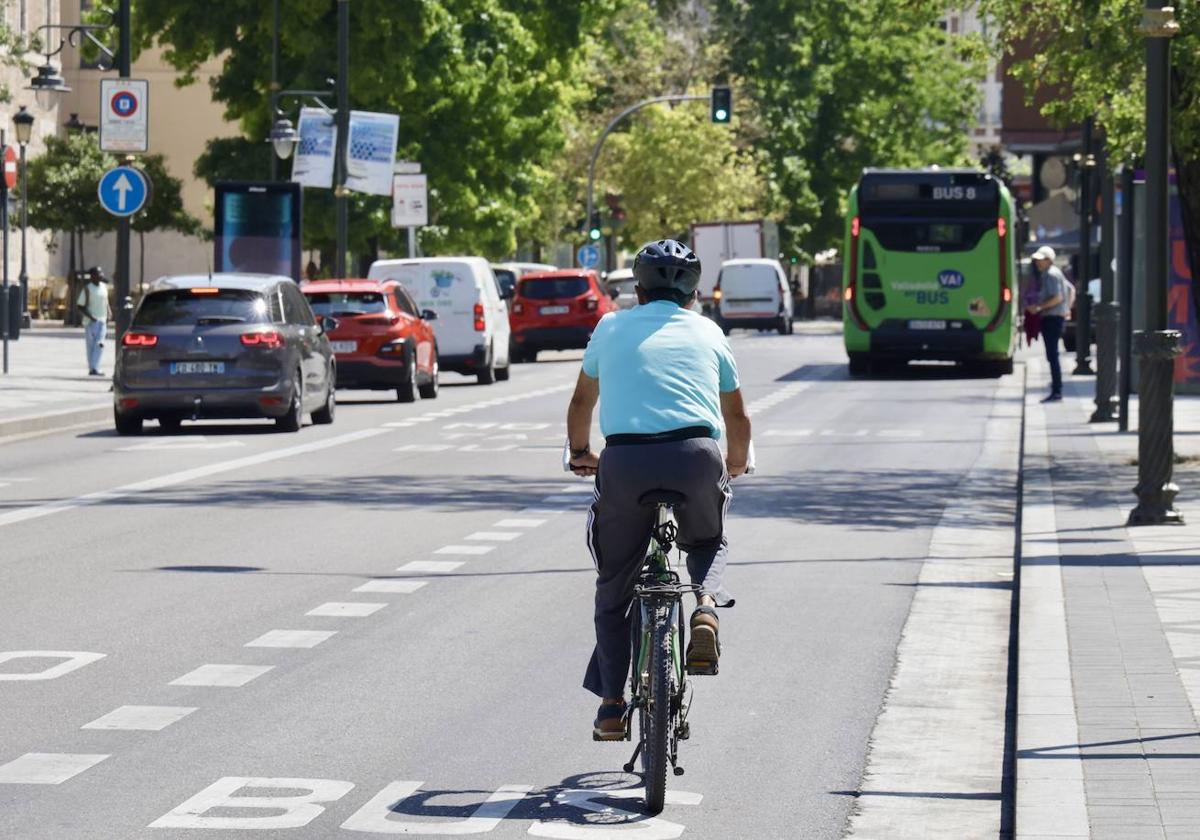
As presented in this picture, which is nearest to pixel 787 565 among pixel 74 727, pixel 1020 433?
pixel 74 727

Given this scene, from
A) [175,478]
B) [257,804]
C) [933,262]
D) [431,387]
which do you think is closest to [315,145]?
[933,262]

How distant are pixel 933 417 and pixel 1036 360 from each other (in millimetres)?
20586

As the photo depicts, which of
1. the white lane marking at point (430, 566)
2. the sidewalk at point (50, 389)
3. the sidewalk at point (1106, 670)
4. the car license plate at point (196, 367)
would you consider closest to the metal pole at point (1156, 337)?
the sidewalk at point (1106, 670)

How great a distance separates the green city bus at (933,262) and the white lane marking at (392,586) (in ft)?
92.5

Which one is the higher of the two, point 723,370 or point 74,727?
point 723,370

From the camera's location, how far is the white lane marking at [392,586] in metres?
12.9

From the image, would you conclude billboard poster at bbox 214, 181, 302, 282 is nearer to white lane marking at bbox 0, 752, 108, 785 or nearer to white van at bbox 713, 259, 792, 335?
white van at bbox 713, 259, 792, 335

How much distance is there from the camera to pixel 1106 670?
962cm

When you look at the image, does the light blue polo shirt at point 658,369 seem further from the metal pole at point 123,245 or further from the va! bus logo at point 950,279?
the va! bus logo at point 950,279

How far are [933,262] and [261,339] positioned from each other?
57.1 ft

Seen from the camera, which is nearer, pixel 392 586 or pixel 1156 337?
pixel 392 586

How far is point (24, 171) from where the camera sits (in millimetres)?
58812

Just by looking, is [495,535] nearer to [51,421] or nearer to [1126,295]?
[1126,295]

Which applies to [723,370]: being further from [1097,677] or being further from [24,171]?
[24,171]
